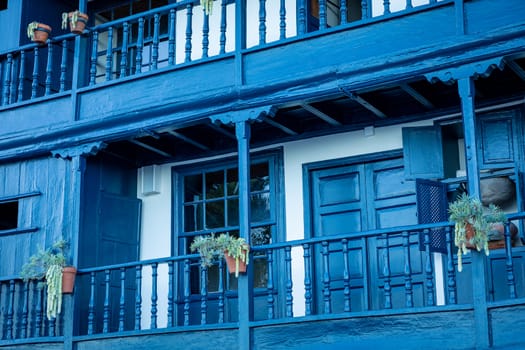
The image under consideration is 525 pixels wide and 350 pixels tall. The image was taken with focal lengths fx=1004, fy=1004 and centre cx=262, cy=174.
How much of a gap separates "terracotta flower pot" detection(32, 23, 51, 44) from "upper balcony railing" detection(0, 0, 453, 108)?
0.08 m

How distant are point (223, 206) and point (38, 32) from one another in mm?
3171

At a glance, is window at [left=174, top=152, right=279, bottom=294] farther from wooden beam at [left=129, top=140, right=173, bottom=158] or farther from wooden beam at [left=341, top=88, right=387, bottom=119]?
wooden beam at [left=341, top=88, right=387, bottom=119]

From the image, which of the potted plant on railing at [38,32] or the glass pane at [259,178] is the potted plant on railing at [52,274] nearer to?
the glass pane at [259,178]

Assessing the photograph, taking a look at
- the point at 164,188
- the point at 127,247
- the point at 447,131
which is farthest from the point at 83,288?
the point at 447,131

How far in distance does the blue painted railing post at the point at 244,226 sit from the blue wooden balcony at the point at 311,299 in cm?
2

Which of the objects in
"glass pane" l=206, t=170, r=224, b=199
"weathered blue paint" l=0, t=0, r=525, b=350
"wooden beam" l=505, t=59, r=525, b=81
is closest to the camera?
"weathered blue paint" l=0, t=0, r=525, b=350

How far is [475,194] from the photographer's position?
927 centimetres

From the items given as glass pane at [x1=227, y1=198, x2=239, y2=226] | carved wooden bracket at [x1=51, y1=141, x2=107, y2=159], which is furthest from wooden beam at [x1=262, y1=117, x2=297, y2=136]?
carved wooden bracket at [x1=51, y1=141, x2=107, y2=159]

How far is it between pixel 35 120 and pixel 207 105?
2.57 metres

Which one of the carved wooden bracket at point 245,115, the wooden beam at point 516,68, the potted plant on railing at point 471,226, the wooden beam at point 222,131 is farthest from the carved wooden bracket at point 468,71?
the wooden beam at point 222,131

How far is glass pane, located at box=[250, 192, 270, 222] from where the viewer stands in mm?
12258

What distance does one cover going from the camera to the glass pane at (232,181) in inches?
496

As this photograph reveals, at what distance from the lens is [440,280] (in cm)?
1098

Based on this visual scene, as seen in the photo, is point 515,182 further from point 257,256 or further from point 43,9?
point 43,9
